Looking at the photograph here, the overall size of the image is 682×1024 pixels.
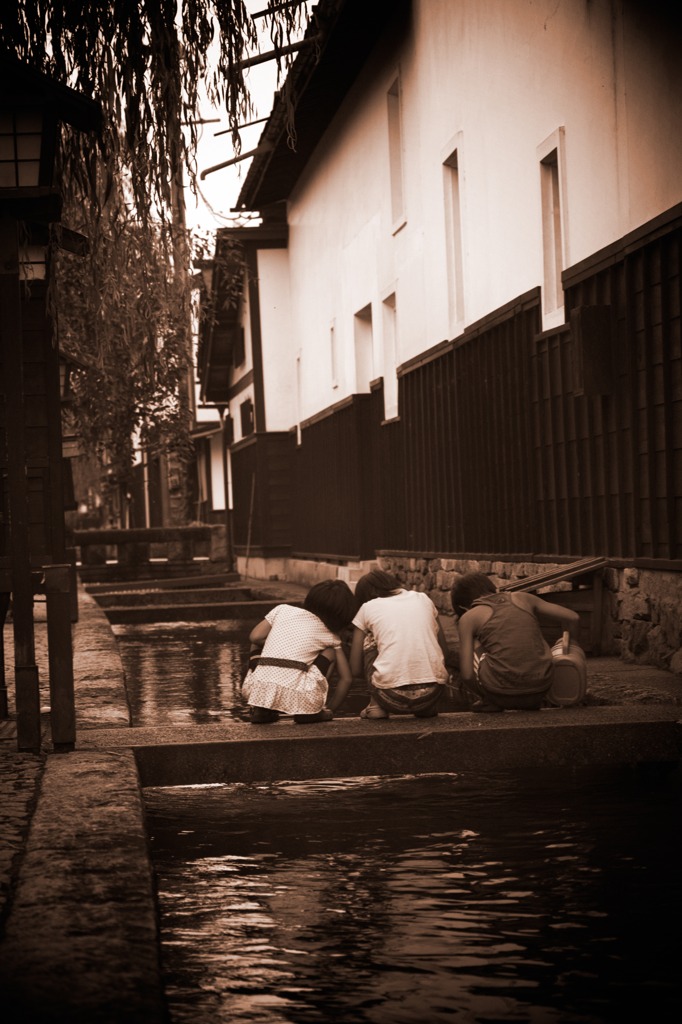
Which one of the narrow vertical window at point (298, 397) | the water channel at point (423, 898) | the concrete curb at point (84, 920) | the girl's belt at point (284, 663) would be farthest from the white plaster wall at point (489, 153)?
the concrete curb at point (84, 920)

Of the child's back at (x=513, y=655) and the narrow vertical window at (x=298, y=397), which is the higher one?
the narrow vertical window at (x=298, y=397)

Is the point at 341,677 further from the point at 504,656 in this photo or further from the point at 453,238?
the point at 453,238

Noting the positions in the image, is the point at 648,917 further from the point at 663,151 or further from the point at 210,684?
the point at 210,684

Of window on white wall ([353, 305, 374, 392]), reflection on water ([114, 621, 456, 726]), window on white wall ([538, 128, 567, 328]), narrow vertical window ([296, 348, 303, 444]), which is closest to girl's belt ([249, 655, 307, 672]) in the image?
reflection on water ([114, 621, 456, 726])

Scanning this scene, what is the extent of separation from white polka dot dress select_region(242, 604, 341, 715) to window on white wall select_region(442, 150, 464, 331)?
8.54 metres

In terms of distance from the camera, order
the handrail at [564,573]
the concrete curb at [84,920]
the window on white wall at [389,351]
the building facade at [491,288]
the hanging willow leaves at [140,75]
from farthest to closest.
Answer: the window on white wall at [389,351] → the handrail at [564,573] → the building facade at [491,288] → the hanging willow leaves at [140,75] → the concrete curb at [84,920]

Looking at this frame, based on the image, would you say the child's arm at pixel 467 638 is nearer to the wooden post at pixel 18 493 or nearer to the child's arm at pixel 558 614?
the child's arm at pixel 558 614

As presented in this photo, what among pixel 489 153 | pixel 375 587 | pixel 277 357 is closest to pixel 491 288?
pixel 489 153

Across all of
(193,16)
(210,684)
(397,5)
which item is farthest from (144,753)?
(397,5)

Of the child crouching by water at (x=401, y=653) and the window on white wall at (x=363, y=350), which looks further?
the window on white wall at (x=363, y=350)

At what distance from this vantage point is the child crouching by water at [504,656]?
7.34 metres

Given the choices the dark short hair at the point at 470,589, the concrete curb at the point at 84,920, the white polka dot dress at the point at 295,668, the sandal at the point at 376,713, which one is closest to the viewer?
the concrete curb at the point at 84,920

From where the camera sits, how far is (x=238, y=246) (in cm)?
2650

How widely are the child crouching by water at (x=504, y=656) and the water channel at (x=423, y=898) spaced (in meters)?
0.72
